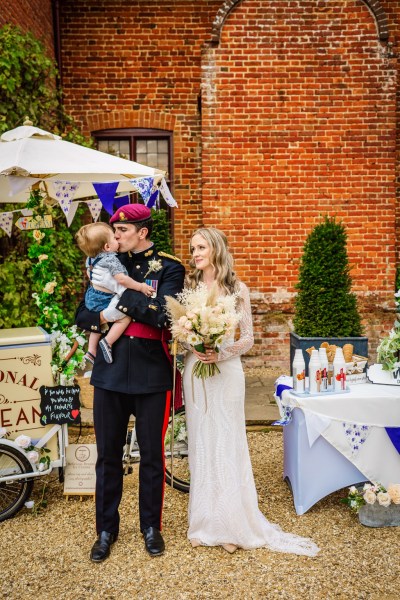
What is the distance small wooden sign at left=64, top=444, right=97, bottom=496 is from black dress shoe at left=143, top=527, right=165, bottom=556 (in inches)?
38.0

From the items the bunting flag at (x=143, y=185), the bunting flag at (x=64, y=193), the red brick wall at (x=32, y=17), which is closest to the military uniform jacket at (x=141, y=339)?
the bunting flag at (x=143, y=185)

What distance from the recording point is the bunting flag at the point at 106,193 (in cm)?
512

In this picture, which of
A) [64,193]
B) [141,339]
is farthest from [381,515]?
[64,193]

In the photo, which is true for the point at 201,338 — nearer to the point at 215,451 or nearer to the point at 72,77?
the point at 215,451

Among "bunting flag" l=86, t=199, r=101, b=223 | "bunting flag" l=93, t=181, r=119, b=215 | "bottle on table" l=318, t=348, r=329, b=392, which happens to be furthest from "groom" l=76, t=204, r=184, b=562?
"bunting flag" l=86, t=199, r=101, b=223

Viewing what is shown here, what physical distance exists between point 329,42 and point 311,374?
579 centimetres

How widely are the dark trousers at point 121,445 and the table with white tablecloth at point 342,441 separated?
1.05 m

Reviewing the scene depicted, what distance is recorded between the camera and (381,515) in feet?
13.1

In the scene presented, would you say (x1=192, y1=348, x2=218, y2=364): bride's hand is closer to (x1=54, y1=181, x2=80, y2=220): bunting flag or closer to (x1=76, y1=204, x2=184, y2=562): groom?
(x1=76, y1=204, x2=184, y2=562): groom

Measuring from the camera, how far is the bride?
3.64m

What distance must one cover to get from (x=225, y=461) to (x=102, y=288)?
1.26 metres

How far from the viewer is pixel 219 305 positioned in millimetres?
3387

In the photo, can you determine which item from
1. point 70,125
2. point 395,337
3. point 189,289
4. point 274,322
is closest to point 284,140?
point 274,322

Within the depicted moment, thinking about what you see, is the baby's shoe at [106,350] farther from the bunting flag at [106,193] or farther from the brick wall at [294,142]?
the brick wall at [294,142]
